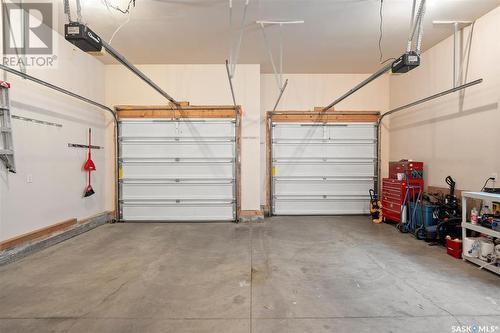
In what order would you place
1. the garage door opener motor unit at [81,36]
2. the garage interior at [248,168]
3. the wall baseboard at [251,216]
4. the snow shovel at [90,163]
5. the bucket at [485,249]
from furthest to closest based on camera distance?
the wall baseboard at [251,216] < the snow shovel at [90,163] < the bucket at [485,249] < the garage interior at [248,168] < the garage door opener motor unit at [81,36]

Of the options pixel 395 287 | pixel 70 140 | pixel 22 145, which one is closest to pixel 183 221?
pixel 70 140

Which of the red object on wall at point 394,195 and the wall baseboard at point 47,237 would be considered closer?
the wall baseboard at point 47,237

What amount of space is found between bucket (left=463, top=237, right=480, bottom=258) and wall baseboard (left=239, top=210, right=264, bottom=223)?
142 inches

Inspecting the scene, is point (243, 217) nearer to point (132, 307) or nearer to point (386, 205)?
point (386, 205)

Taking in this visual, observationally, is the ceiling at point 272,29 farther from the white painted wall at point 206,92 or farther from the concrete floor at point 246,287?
the concrete floor at point 246,287

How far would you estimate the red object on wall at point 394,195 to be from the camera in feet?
16.6

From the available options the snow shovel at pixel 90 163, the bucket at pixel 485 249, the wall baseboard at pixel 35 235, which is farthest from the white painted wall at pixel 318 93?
the wall baseboard at pixel 35 235

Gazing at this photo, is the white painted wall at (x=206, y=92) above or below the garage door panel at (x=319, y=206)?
above

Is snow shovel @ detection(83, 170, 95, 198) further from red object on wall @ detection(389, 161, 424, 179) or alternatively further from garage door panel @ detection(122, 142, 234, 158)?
red object on wall @ detection(389, 161, 424, 179)

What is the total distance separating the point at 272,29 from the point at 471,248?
4.40 metres

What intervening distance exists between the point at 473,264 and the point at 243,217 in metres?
4.00

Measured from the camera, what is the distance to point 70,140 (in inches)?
189

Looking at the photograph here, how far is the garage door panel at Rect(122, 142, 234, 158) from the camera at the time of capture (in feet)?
19.6

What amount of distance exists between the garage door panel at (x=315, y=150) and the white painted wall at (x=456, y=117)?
1.11 meters
